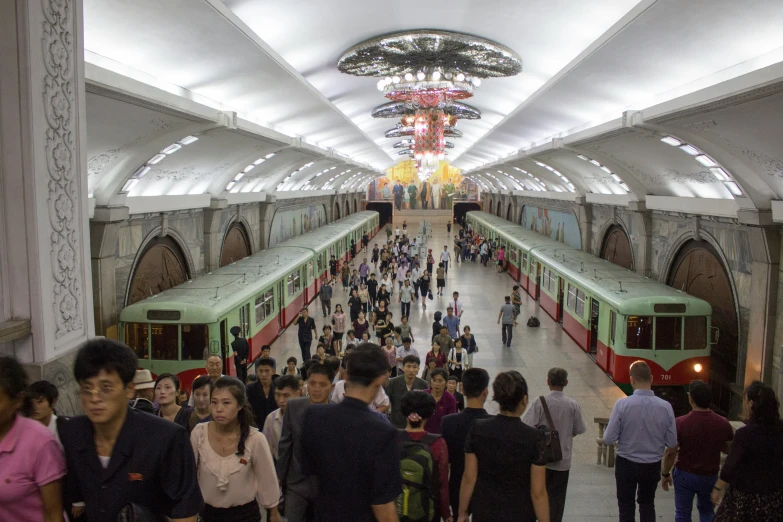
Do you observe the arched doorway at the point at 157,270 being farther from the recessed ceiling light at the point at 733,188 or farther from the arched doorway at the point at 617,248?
the arched doorway at the point at 617,248

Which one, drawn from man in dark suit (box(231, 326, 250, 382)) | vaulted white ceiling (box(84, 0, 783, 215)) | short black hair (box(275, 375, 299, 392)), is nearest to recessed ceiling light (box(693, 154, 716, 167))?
vaulted white ceiling (box(84, 0, 783, 215))

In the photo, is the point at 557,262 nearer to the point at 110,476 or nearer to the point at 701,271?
the point at 701,271

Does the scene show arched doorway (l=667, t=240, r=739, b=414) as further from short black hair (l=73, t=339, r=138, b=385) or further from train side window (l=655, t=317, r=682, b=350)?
short black hair (l=73, t=339, r=138, b=385)

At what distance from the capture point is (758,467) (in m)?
3.80

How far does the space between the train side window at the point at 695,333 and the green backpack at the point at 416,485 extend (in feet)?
31.4

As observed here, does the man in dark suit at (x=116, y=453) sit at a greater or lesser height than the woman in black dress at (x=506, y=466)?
greater

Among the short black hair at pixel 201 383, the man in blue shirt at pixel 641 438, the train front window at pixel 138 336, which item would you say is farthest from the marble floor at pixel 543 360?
the train front window at pixel 138 336

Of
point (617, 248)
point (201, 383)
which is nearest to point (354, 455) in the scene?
point (201, 383)

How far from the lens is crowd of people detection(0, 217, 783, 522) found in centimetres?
238

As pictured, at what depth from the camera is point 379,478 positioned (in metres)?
2.58

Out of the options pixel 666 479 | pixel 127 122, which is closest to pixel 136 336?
pixel 127 122

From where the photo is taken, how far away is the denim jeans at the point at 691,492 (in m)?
4.57

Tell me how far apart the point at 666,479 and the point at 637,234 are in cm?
1252

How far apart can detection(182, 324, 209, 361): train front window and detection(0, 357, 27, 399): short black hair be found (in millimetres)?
8407
